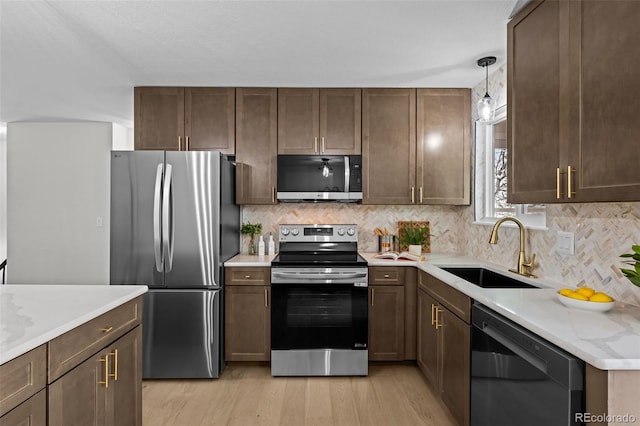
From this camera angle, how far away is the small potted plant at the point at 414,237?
337 centimetres

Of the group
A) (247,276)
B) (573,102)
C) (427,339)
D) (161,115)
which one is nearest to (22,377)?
(247,276)

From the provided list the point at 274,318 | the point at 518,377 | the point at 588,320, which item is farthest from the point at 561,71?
the point at 274,318

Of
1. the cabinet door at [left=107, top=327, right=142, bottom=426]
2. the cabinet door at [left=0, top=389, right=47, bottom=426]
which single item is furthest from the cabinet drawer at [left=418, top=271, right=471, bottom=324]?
the cabinet door at [left=0, top=389, right=47, bottom=426]

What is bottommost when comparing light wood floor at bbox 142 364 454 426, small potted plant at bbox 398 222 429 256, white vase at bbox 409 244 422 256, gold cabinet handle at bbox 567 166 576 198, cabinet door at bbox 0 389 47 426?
light wood floor at bbox 142 364 454 426

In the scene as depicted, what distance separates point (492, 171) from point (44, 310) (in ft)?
10.5

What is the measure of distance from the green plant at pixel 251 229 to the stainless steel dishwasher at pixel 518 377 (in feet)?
7.22

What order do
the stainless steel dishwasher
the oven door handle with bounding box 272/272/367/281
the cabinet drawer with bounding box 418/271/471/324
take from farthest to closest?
the oven door handle with bounding box 272/272/367/281 → the cabinet drawer with bounding box 418/271/471/324 → the stainless steel dishwasher

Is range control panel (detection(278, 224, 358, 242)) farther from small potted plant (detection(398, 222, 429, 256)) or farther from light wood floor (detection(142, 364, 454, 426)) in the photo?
light wood floor (detection(142, 364, 454, 426))

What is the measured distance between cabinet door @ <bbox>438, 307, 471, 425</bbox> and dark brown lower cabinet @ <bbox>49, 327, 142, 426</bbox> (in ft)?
5.58

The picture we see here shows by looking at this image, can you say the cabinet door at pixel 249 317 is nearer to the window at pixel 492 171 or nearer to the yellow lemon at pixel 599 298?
the window at pixel 492 171

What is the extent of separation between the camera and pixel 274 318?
297cm

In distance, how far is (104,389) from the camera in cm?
153

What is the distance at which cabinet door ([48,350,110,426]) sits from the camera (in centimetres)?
125

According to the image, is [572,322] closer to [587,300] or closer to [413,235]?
[587,300]
